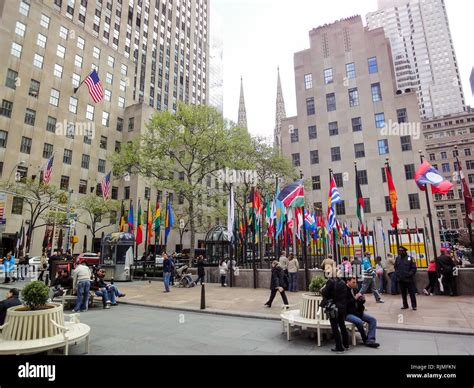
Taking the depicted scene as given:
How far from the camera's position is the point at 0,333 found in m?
6.41

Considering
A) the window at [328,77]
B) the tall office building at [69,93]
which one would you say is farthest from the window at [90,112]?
the window at [328,77]

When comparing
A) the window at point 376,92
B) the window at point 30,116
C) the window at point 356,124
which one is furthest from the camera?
the window at point 356,124

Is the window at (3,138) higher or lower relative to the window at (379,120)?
lower

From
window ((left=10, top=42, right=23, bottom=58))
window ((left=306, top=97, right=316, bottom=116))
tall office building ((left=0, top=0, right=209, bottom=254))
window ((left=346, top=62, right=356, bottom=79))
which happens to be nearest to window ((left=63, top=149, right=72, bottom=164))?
tall office building ((left=0, top=0, right=209, bottom=254))

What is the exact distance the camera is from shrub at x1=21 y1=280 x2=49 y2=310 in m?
6.25

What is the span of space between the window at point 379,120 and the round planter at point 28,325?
45005 millimetres

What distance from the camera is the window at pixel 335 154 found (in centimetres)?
4500

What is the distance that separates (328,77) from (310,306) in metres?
46.5

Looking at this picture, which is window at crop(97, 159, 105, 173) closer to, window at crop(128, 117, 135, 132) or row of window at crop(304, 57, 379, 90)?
window at crop(128, 117, 135, 132)

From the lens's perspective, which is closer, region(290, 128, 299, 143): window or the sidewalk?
the sidewalk

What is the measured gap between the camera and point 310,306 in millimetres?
7758

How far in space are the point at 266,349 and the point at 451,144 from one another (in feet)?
367

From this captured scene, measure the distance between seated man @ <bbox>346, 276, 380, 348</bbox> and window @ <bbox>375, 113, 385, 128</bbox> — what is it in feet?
135

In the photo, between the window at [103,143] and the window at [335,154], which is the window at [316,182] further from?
the window at [103,143]
